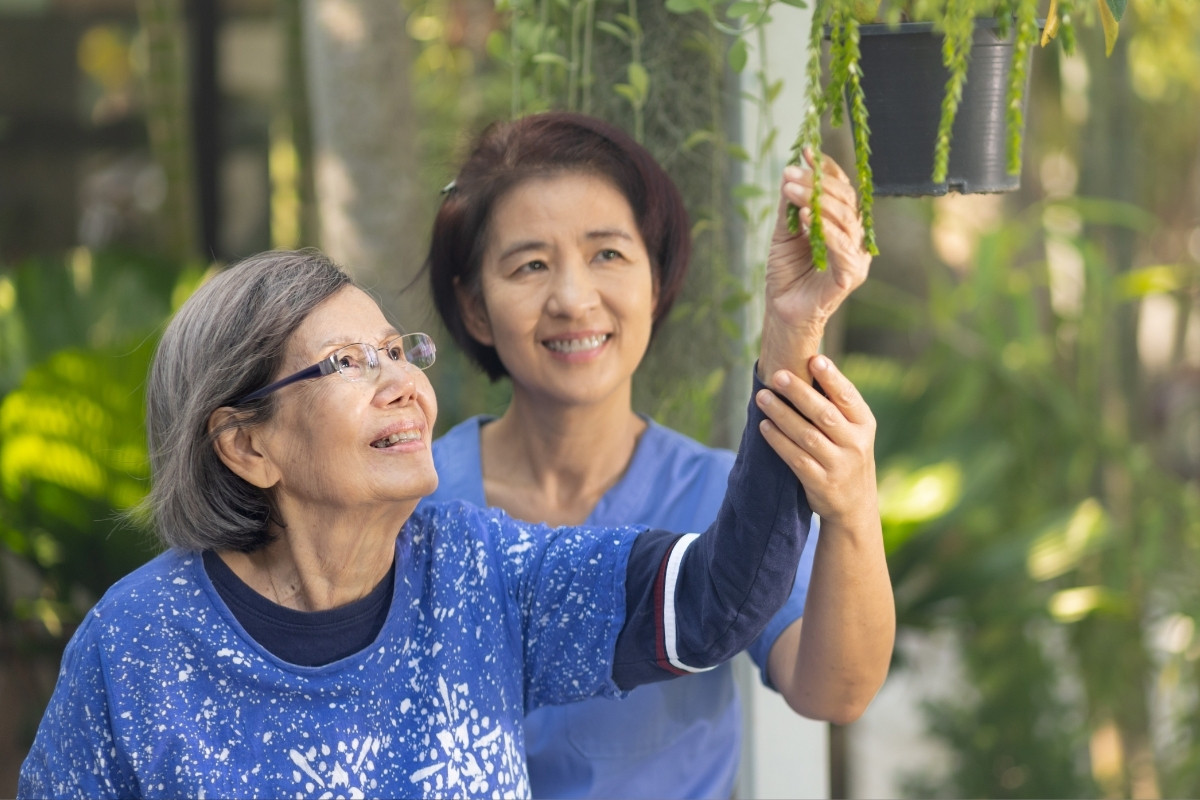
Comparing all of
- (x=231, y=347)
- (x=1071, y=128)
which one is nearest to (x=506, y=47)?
(x=231, y=347)

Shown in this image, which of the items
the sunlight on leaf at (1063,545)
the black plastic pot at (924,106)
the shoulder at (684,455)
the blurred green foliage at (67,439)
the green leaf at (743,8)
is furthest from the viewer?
the sunlight on leaf at (1063,545)

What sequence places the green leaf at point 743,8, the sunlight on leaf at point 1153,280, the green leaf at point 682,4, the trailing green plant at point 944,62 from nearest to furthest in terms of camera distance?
1. the trailing green plant at point 944,62
2. the green leaf at point 743,8
3. the green leaf at point 682,4
4. the sunlight on leaf at point 1153,280

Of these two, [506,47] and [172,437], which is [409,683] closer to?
[172,437]

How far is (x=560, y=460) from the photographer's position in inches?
71.9

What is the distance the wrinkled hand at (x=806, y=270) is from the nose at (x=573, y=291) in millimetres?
437

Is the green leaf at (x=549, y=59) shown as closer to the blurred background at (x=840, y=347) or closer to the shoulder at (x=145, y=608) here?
the blurred background at (x=840, y=347)

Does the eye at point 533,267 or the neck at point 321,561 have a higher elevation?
the eye at point 533,267

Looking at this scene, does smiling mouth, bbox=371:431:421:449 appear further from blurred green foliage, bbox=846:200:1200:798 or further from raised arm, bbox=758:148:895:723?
blurred green foliage, bbox=846:200:1200:798

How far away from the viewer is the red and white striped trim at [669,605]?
139cm

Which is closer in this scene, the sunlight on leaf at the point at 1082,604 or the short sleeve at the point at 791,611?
the short sleeve at the point at 791,611

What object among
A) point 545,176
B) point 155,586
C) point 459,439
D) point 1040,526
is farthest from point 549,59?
point 1040,526

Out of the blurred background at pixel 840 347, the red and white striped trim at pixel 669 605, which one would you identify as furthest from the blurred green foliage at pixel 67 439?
the red and white striped trim at pixel 669 605

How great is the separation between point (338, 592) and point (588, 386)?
1.53 feet

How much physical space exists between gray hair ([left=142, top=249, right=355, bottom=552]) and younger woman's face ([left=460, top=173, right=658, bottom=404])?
12.8 inches
